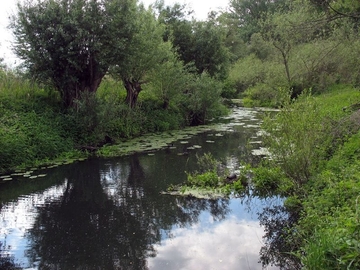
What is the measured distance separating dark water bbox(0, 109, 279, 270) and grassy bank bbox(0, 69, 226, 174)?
4.71 feet

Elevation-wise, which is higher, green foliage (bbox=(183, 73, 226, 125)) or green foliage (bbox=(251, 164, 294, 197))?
green foliage (bbox=(183, 73, 226, 125))

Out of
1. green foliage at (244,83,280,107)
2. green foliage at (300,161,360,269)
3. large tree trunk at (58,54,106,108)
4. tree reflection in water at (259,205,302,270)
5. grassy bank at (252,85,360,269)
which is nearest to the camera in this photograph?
green foliage at (300,161,360,269)

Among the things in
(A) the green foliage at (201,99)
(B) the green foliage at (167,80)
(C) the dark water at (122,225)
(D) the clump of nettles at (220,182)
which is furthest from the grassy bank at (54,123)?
(D) the clump of nettles at (220,182)

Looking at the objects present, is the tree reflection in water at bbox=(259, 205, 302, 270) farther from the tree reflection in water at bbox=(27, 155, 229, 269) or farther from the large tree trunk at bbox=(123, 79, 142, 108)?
the large tree trunk at bbox=(123, 79, 142, 108)

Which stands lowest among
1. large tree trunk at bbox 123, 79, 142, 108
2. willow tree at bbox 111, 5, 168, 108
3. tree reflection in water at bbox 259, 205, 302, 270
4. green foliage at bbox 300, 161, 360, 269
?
tree reflection in water at bbox 259, 205, 302, 270

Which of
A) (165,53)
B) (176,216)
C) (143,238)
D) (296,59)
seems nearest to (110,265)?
(143,238)

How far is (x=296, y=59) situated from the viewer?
1139 inches

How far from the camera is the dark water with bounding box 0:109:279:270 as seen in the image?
18.7ft

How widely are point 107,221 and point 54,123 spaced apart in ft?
24.7

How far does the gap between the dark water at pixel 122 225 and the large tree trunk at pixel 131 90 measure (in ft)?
24.6

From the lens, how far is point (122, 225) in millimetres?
7016

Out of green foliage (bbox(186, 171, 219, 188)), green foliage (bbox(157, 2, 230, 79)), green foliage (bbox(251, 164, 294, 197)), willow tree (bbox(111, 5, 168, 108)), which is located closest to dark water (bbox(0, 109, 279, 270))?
green foliage (bbox(251, 164, 294, 197))

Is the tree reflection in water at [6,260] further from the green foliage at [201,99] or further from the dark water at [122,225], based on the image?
the green foliage at [201,99]

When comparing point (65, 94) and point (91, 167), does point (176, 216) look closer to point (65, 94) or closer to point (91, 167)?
point (91, 167)
